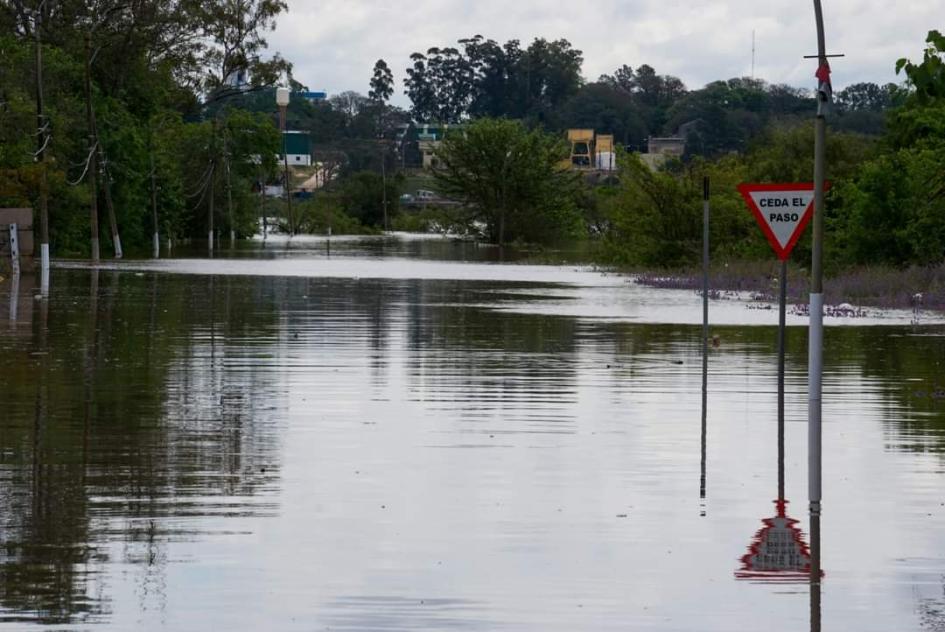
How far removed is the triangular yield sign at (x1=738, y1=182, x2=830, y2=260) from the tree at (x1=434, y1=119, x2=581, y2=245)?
97189mm

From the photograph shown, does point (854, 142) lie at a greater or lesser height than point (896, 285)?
greater

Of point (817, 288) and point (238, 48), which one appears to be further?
point (238, 48)

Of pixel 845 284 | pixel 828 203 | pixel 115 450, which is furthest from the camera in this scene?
pixel 828 203

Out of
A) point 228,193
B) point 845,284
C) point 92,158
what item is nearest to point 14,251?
point 92,158

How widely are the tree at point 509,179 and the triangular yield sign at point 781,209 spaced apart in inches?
3826

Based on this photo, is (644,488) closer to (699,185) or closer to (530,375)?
(530,375)

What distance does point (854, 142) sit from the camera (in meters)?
63.5

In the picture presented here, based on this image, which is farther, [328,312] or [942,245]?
[942,245]

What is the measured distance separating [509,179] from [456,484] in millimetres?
99309

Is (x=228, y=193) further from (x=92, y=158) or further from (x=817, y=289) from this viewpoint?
(x=817, y=289)

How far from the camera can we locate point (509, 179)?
4412 inches

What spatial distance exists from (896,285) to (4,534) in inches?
1376

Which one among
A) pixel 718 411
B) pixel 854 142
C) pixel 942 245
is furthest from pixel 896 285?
pixel 718 411

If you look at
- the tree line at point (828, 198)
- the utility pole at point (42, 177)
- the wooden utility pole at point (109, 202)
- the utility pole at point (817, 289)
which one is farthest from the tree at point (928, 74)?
the wooden utility pole at point (109, 202)
